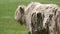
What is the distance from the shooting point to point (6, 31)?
13977 mm

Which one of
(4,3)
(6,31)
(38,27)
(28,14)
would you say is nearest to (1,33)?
(6,31)

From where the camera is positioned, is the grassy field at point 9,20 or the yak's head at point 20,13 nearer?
the yak's head at point 20,13

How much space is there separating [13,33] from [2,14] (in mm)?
5410

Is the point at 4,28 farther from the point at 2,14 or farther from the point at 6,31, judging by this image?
the point at 2,14

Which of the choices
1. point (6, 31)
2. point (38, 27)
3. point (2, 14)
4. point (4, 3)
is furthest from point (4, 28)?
point (4, 3)

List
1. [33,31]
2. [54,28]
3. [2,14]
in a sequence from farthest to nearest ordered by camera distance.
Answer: [2,14], [33,31], [54,28]

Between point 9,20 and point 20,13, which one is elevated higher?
point 20,13

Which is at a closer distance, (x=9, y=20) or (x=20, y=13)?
(x=20, y=13)

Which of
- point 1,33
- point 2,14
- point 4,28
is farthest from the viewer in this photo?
point 2,14

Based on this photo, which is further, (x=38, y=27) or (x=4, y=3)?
(x=4, y=3)

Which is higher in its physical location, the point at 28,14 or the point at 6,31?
the point at 28,14

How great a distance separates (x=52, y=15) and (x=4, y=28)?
617cm

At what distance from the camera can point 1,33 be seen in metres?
13.6

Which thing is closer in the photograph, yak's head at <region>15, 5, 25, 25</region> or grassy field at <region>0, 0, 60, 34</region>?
yak's head at <region>15, 5, 25, 25</region>
